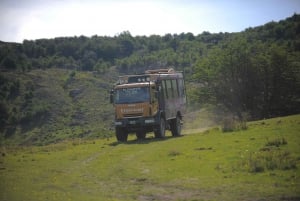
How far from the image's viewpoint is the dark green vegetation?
181 feet

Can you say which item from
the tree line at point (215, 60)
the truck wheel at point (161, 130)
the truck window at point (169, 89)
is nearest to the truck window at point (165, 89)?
the truck window at point (169, 89)

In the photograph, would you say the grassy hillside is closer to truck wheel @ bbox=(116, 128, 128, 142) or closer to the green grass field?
truck wheel @ bbox=(116, 128, 128, 142)

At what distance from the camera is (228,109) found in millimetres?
56031

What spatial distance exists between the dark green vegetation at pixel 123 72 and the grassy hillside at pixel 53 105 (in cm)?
19

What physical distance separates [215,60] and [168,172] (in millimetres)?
41537

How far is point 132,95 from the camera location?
29109 millimetres

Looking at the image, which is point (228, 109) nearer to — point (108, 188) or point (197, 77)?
point (197, 77)

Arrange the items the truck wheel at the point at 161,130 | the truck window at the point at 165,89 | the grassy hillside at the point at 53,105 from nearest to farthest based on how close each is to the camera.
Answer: the truck wheel at the point at 161,130 → the truck window at the point at 165,89 → the grassy hillside at the point at 53,105

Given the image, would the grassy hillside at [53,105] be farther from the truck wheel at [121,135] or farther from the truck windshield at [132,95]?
the truck windshield at [132,95]

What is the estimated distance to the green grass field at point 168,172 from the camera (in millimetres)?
14148

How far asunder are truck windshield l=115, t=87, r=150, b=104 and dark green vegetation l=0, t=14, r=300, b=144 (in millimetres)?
18090

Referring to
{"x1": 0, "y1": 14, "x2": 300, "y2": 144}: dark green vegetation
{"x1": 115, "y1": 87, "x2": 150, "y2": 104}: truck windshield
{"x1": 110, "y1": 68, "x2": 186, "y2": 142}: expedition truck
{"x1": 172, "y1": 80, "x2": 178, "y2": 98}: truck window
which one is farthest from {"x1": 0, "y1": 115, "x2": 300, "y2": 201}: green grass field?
{"x1": 0, "y1": 14, "x2": 300, "y2": 144}: dark green vegetation

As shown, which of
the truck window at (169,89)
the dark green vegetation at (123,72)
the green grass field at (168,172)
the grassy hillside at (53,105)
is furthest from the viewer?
the grassy hillside at (53,105)

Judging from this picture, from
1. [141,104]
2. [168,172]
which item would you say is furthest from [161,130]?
[168,172]
